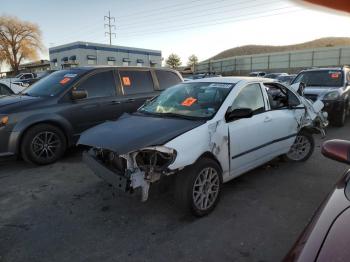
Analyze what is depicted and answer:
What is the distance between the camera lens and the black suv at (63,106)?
5160 millimetres

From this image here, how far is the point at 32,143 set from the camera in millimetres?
5285

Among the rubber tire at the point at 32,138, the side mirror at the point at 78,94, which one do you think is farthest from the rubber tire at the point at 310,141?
the rubber tire at the point at 32,138

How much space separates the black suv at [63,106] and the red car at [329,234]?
4861 millimetres

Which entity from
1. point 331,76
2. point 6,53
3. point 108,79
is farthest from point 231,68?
point 108,79

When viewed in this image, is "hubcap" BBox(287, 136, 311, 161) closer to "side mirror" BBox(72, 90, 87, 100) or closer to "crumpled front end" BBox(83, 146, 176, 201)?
"crumpled front end" BBox(83, 146, 176, 201)

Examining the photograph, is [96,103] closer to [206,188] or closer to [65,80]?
[65,80]

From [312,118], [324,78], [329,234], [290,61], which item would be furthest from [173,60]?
[329,234]

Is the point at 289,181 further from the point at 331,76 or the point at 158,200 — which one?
the point at 331,76

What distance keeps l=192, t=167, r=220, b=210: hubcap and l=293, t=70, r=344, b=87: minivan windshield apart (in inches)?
281

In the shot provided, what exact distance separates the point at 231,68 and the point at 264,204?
206 feet

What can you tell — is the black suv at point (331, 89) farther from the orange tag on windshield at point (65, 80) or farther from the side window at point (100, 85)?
the orange tag on windshield at point (65, 80)

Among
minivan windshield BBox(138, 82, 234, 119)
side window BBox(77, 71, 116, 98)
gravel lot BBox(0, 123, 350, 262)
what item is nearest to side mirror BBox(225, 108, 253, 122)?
minivan windshield BBox(138, 82, 234, 119)

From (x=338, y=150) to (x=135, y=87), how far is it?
16.9 ft

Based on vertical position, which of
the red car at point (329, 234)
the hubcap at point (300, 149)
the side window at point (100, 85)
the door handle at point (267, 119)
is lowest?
the hubcap at point (300, 149)
